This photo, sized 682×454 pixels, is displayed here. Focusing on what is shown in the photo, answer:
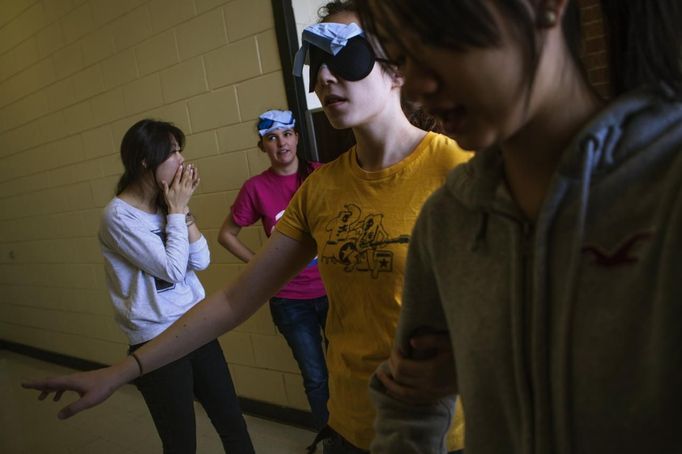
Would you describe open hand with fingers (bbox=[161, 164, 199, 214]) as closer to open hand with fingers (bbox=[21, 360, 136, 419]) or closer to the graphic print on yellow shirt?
open hand with fingers (bbox=[21, 360, 136, 419])

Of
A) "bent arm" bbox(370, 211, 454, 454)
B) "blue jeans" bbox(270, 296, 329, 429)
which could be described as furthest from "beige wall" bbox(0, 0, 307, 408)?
"bent arm" bbox(370, 211, 454, 454)

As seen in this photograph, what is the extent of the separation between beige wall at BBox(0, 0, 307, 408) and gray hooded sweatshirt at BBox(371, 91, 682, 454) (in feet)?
6.95

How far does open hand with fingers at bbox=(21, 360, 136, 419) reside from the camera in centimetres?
107

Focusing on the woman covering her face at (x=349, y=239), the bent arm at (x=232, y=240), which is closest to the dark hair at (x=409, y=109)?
the woman covering her face at (x=349, y=239)

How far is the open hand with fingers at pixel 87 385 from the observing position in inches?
42.0

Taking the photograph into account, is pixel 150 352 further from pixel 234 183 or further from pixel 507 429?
pixel 234 183

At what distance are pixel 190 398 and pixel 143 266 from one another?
54cm

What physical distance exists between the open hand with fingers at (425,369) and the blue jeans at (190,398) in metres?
1.38

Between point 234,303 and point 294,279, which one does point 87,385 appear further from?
point 294,279

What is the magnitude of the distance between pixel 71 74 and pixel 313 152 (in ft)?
7.07

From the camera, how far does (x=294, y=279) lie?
7.89 feet

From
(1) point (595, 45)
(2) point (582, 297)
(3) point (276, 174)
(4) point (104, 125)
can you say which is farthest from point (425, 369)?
(4) point (104, 125)

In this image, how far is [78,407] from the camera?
3.46 ft

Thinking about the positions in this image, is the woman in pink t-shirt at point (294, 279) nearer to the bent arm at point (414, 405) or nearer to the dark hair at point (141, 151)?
the dark hair at point (141, 151)
